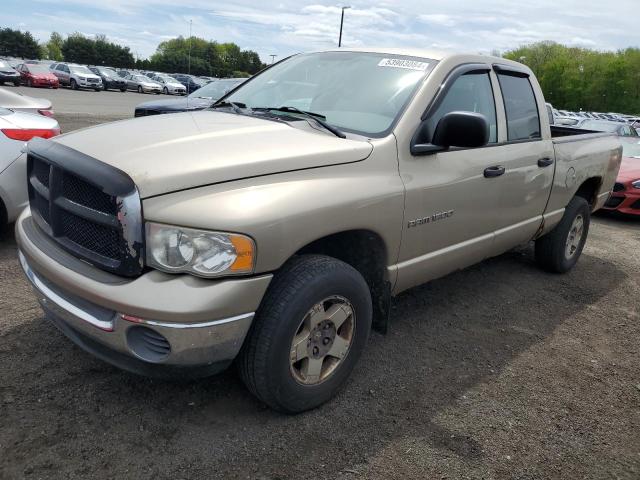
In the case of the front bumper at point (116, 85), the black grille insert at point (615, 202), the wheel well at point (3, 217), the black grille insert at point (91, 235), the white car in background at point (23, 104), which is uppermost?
the white car in background at point (23, 104)

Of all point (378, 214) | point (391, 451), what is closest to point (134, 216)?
point (378, 214)

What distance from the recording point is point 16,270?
432cm

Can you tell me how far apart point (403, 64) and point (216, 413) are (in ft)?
7.65

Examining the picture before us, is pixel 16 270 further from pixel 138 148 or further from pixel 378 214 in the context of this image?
pixel 378 214

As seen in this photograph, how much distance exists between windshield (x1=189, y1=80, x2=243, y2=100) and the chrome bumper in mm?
9068

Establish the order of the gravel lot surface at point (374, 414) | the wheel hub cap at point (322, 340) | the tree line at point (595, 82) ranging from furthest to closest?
the tree line at point (595, 82) < the wheel hub cap at point (322, 340) < the gravel lot surface at point (374, 414)

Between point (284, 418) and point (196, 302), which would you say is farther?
point (284, 418)

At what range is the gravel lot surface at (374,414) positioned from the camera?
97.0 inches

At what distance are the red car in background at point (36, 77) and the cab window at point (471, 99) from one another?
34669mm

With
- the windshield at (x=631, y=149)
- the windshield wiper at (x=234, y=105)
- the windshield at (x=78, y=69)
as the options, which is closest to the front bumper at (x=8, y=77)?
the windshield at (x=78, y=69)

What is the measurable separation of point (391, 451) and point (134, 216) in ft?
5.21

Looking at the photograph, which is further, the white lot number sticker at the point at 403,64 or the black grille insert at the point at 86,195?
the white lot number sticker at the point at 403,64

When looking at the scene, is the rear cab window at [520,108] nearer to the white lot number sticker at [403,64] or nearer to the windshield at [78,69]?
the white lot number sticker at [403,64]

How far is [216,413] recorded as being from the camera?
279cm
